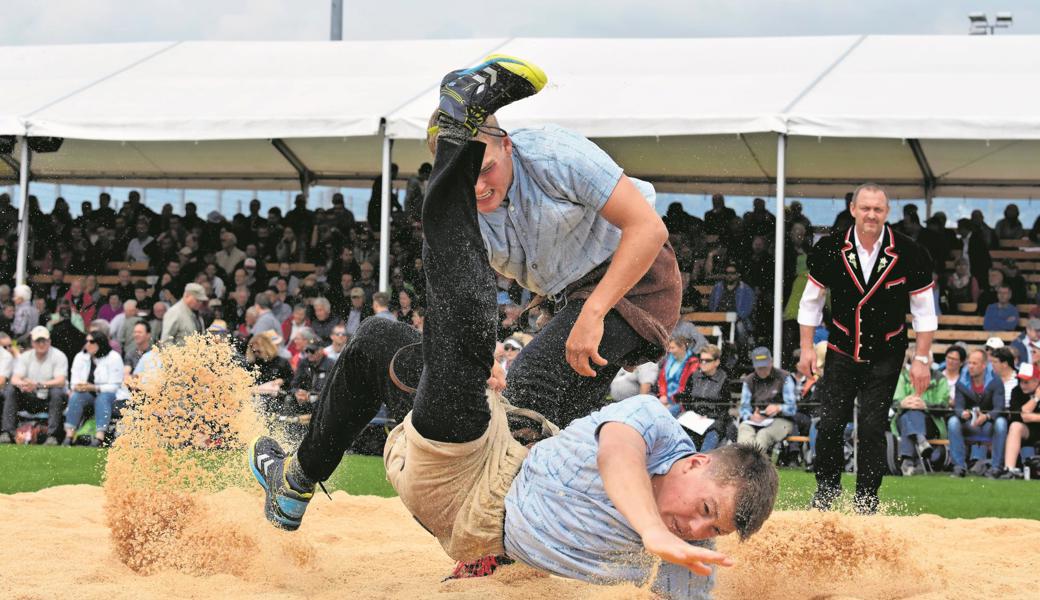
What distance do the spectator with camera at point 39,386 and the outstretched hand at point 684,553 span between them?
1126cm

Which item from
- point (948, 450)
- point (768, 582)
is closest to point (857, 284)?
point (768, 582)

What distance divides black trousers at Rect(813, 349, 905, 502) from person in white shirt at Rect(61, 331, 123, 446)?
837 centimetres

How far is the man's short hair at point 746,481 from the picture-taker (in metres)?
3.36

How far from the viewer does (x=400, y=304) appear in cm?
1362

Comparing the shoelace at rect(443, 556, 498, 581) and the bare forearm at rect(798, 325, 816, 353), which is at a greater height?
the bare forearm at rect(798, 325, 816, 353)

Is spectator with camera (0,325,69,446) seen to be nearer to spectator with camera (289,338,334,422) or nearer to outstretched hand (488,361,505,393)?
spectator with camera (289,338,334,422)

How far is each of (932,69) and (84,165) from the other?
38.0 feet

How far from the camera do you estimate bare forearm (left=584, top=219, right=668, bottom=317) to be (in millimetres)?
3789

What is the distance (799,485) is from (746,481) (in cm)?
605

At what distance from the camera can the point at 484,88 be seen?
11.5 feet

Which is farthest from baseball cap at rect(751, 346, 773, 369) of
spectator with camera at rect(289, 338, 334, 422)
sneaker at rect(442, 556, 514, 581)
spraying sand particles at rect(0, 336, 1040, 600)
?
sneaker at rect(442, 556, 514, 581)

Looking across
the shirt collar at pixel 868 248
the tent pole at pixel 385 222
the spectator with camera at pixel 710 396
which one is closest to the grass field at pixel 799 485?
the spectator with camera at pixel 710 396

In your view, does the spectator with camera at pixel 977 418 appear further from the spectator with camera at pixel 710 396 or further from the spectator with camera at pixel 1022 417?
the spectator with camera at pixel 710 396

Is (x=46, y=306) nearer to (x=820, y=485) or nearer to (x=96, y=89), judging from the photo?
(x=96, y=89)
